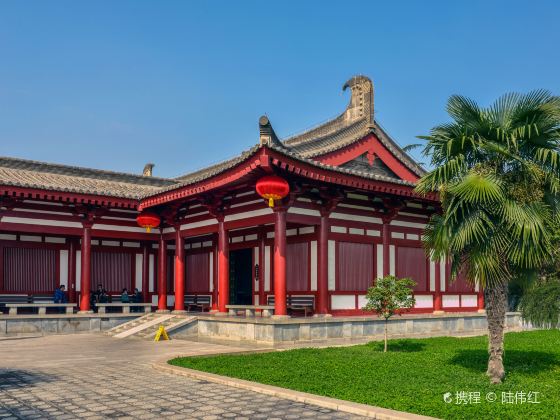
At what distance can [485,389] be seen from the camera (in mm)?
9289

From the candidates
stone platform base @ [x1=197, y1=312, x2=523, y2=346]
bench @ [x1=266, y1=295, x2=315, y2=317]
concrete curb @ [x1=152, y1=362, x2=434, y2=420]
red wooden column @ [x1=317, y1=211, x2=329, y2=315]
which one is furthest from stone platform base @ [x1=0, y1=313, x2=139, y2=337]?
concrete curb @ [x1=152, y1=362, x2=434, y2=420]

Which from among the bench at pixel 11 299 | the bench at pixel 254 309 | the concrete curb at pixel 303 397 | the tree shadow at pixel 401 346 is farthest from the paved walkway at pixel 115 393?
the bench at pixel 11 299

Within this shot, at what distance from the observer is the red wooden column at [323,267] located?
17.9 meters

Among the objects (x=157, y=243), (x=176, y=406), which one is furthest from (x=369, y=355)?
(x=157, y=243)

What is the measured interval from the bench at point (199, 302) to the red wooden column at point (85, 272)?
4.32 metres

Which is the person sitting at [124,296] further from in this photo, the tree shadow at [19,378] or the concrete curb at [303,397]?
the concrete curb at [303,397]

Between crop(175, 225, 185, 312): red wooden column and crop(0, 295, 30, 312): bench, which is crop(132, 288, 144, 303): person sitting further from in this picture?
crop(0, 295, 30, 312): bench

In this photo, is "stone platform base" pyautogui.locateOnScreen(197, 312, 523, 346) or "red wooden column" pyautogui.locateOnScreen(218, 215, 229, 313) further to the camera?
"red wooden column" pyautogui.locateOnScreen(218, 215, 229, 313)

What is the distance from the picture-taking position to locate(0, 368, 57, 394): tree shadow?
32.4 feet

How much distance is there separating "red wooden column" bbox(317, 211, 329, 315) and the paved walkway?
14.8 ft

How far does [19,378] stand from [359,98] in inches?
677

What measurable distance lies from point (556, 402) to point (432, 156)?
4777 millimetres

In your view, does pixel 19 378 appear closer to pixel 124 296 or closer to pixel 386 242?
pixel 386 242

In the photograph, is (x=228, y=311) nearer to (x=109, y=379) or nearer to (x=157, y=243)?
(x=157, y=243)
